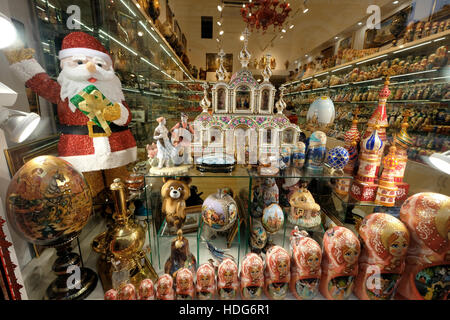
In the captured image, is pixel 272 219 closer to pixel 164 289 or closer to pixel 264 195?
pixel 264 195

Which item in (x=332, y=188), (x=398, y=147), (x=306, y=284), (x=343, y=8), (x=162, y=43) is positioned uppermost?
(x=162, y=43)

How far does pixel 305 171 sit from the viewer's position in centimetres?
132

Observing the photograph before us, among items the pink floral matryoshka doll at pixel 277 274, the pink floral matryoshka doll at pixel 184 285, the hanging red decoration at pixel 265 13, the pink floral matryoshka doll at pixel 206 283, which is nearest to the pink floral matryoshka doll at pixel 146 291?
the pink floral matryoshka doll at pixel 184 285

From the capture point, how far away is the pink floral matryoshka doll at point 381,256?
0.91m

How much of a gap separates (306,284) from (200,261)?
2.22 ft

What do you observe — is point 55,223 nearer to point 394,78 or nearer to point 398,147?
point 398,147

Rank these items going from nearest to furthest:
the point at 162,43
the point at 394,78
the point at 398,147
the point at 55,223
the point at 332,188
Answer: the point at 55,223 < the point at 398,147 < the point at 332,188 < the point at 394,78 < the point at 162,43

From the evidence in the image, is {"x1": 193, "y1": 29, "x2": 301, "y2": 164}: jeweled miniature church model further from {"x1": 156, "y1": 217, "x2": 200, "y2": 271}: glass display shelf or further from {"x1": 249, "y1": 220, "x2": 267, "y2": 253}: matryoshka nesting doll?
{"x1": 156, "y1": 217, "x2": 200, "y2": 271}: glass display shelf

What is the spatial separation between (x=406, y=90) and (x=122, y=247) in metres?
2.95

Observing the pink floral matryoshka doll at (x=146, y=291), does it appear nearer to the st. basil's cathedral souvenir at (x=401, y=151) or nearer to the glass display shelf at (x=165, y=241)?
the glass display shelf at (x=165, y=241)

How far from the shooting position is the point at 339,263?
0.97 m

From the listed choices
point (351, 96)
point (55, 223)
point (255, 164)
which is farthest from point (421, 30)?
point (55, 223)

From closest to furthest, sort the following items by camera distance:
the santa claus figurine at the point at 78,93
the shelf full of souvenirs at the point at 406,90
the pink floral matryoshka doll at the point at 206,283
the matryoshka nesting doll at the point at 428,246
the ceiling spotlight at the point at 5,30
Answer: the ceiling spotlight at the point at 5,30 < the matryoshka nesting doll at the point at 428,246 < the pink floral matryoshka doll at the point at 206,283 < the santa claus figurine at the point at 78,93 < the shelf full of souvenirs at the point at 406,90
